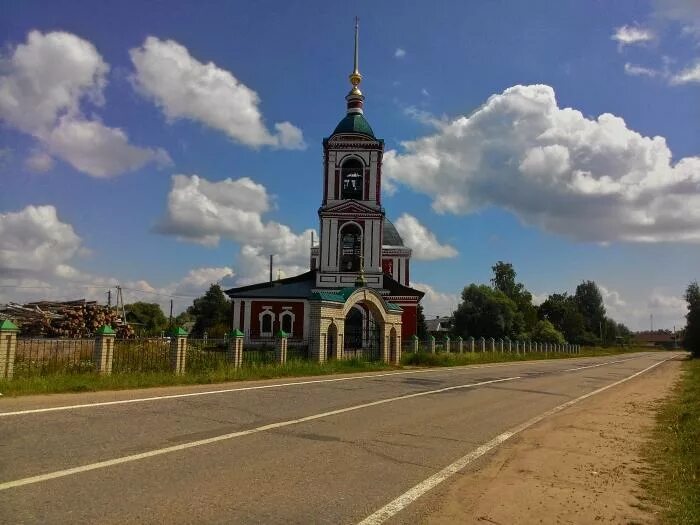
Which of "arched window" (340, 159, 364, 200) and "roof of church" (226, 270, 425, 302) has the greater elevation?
"arched window" (340, 159, 364, 200)

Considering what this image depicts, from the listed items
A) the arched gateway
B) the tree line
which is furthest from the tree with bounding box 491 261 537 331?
the arched gateway

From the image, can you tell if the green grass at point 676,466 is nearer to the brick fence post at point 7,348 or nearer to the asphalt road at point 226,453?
the asphalt road at point 226,453

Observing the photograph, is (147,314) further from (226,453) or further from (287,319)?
(226,453)

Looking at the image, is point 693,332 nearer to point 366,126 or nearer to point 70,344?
point 366,126

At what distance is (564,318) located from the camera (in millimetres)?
105125

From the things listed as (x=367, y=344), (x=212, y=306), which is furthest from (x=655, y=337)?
(x=367, y=344)

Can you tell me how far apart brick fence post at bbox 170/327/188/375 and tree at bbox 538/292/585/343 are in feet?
310

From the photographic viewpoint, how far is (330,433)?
890cm

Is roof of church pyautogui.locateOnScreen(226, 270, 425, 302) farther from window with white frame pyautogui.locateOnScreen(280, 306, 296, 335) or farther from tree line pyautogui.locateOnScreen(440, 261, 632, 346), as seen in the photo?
tree line pyautogui.locateOnScreen(440, 261, 632, 346)

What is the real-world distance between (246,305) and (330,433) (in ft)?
111

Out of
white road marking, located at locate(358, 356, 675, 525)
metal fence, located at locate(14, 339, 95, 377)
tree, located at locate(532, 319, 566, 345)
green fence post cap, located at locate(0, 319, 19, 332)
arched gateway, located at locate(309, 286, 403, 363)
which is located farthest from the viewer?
tree, located at locate(532, 319, 566, 345)

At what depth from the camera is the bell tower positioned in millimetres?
41469

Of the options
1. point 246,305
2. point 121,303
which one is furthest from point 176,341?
point 121,303

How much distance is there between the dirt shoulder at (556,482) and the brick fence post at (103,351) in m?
10.3
